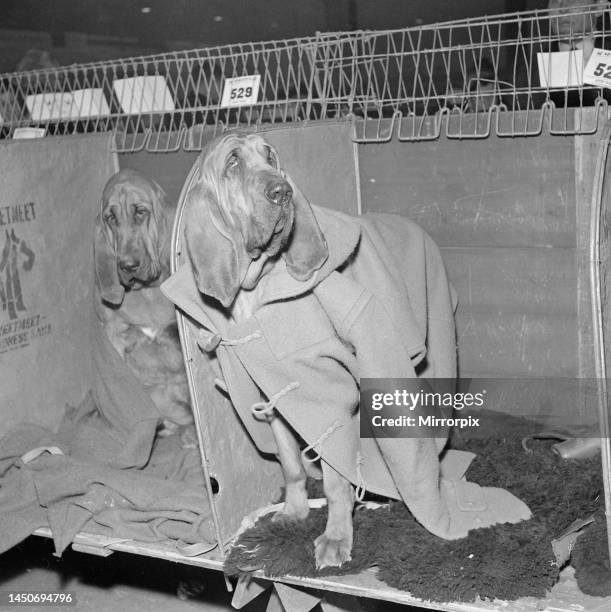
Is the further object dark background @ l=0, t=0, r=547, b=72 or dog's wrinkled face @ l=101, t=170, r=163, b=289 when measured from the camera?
dark background @ l=0, t=0, r=547, b=72

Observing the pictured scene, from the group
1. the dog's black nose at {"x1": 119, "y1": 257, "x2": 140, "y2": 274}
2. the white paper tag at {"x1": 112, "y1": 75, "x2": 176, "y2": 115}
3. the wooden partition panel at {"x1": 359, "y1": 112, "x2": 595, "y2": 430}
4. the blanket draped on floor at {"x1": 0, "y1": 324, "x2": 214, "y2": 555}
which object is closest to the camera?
the blanket draped on floor at {"x1": 0, "y1": 324, "x2": 214, "y2": 555}

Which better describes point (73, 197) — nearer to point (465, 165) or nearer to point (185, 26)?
point (465, 165)

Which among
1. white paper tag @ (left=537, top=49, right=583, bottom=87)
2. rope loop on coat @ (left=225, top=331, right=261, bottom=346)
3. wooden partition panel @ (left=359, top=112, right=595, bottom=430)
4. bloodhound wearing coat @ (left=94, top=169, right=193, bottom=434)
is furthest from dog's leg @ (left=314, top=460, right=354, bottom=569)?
white paper tag @ (left=537, top=49, right=583, bottom=87)

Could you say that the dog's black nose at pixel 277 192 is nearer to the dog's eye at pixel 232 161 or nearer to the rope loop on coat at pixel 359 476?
the dog's eye at pixel 232 161

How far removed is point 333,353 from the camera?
2.09m

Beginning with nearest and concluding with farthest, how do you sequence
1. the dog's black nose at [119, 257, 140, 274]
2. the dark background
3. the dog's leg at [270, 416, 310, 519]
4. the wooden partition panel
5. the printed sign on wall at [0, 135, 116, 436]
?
the dog's leg at [270, 416, 310, 519], the wooden partition panel, the dog's black nose at [119, 257, 140, 274], the printed sign on wall at [0, 135, 116, 436], the dark background

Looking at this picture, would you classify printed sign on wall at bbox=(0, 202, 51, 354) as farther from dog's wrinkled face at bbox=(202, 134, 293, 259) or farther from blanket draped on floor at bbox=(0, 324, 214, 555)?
dog's wrinkled face at bbox=(202, 134, 293, 259)

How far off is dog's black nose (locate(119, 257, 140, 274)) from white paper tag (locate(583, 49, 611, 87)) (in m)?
1.48

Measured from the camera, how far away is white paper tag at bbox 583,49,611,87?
238 centimetres

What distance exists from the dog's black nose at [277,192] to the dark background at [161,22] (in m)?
3.49

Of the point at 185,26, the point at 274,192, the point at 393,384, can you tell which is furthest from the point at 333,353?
the point at 185,26

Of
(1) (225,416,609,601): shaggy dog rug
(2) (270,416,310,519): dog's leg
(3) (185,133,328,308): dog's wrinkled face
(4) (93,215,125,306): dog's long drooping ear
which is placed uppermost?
(3) (185,133,328,308): dog's wrinkled face

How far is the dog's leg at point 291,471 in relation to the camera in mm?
2293

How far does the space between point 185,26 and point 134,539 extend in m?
3.61
